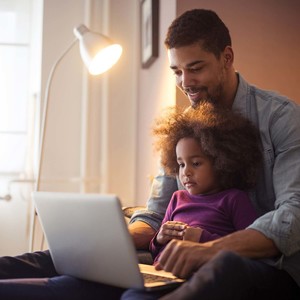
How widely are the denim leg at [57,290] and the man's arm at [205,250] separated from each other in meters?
0.17

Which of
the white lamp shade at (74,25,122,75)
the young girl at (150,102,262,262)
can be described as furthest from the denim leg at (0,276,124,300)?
the white lamp shade at (74,25,122,75)

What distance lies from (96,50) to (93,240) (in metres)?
1.13

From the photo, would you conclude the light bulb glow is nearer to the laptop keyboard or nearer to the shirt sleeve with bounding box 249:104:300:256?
the shirt sleeve with bounding box 249:104:300:256

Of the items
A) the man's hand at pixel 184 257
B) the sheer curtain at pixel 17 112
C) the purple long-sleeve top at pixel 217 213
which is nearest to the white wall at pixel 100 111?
the sheer curtain at pixel 17 112

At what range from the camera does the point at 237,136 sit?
1400mm

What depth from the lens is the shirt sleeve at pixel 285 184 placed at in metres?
1.16

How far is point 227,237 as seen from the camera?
44.6 inches

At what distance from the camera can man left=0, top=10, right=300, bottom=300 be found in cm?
96

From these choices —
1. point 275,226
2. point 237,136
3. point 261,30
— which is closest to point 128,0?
point 261,30

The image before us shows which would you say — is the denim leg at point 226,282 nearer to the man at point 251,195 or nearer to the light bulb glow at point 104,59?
the man at point 251,195

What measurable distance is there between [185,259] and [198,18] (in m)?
0.75

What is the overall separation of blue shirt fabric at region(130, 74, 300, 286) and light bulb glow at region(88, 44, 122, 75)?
0.65 meters

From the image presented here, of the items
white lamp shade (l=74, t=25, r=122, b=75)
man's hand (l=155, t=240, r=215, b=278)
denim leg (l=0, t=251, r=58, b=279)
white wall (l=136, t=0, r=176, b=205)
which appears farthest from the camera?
white wall (l=136, t=0, r=176, b=205)

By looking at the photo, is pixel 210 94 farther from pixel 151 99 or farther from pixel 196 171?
pixel 151 99
